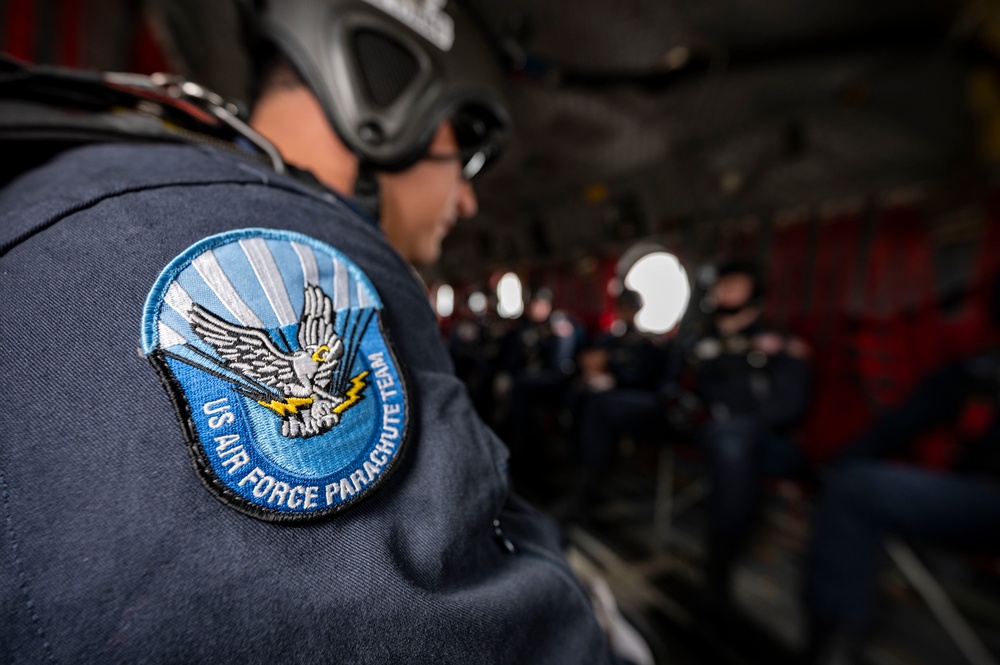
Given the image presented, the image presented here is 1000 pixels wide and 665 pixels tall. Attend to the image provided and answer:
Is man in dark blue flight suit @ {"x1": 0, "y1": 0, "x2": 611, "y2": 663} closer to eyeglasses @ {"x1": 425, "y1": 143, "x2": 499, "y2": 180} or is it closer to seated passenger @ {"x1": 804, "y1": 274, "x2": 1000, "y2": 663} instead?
eyeglasses @ {"x1": 425, "y1": 143, "x2": 499, "y2": 180}

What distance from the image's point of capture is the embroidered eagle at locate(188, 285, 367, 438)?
0.28 metres

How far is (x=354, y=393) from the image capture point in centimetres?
31

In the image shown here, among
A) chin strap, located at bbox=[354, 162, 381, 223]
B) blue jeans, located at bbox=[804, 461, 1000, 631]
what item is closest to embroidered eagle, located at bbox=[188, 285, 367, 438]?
chin strap, located at bbox=[354, 162, 381, 223]

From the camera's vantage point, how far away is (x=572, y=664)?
0.39 m

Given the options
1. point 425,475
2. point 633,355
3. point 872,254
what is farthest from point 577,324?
point 425,475

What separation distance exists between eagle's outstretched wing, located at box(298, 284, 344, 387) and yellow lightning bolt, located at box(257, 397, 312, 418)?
0.02m

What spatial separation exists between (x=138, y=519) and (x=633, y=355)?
14.6 ft

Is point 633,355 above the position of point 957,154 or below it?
below

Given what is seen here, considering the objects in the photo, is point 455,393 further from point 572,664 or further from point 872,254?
point 872,254

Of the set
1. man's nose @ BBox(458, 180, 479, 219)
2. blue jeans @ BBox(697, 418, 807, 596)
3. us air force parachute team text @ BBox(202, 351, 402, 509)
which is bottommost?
blue jeans @ BBox(697, 418, 807, 596)

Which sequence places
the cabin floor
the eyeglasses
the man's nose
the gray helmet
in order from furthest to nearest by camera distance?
the cabin floor → the man's nose → the eyeglasses → the gray helmet

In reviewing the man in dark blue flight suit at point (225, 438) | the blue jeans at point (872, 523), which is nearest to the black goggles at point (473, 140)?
the man in dark blue flight suit at point (225, 438)

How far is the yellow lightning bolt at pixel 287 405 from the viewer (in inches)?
11.0

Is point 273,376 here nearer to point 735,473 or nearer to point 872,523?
point 872,523
